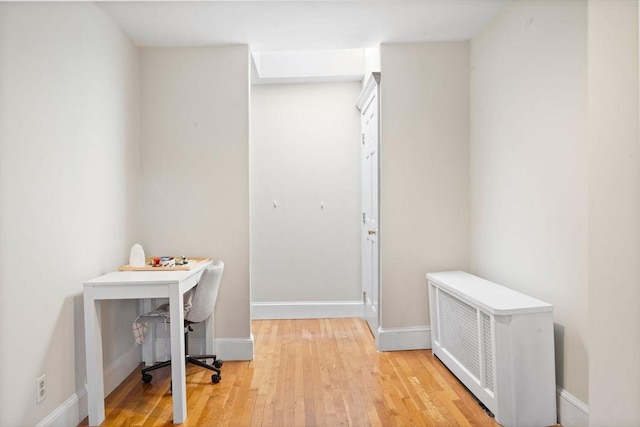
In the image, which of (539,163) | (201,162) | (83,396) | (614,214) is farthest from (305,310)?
(614,214)

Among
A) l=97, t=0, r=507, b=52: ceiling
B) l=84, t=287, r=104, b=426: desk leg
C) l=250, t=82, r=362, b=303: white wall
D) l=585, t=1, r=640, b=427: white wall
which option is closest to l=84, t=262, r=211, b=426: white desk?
l=84, t=287, r=104, b=426: desk leg

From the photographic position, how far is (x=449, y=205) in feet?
10.3

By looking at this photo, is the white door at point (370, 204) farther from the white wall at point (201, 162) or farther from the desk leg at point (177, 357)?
the desk leg at point (177, 357)

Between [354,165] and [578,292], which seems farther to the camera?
[354,165]

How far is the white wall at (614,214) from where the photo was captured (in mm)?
1251

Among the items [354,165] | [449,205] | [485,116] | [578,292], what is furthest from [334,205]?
[578,292]

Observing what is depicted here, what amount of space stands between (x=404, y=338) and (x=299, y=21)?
8.24 feet

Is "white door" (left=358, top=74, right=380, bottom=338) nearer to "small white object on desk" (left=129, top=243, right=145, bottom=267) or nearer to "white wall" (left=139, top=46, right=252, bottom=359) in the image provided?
"white wall" (left=139, top=46, right=252, bottom=359)

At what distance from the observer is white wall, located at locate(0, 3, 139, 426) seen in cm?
171

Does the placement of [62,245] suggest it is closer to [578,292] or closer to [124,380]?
[124,380]

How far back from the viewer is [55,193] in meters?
1.98

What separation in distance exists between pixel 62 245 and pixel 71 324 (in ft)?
1.44

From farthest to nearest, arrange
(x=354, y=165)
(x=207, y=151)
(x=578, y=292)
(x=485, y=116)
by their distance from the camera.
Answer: (x=354, y=165) < (x=207, y=151) < (x=485, y=116) < (x=578, y=292)

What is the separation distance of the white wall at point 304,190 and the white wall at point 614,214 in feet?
9.25
